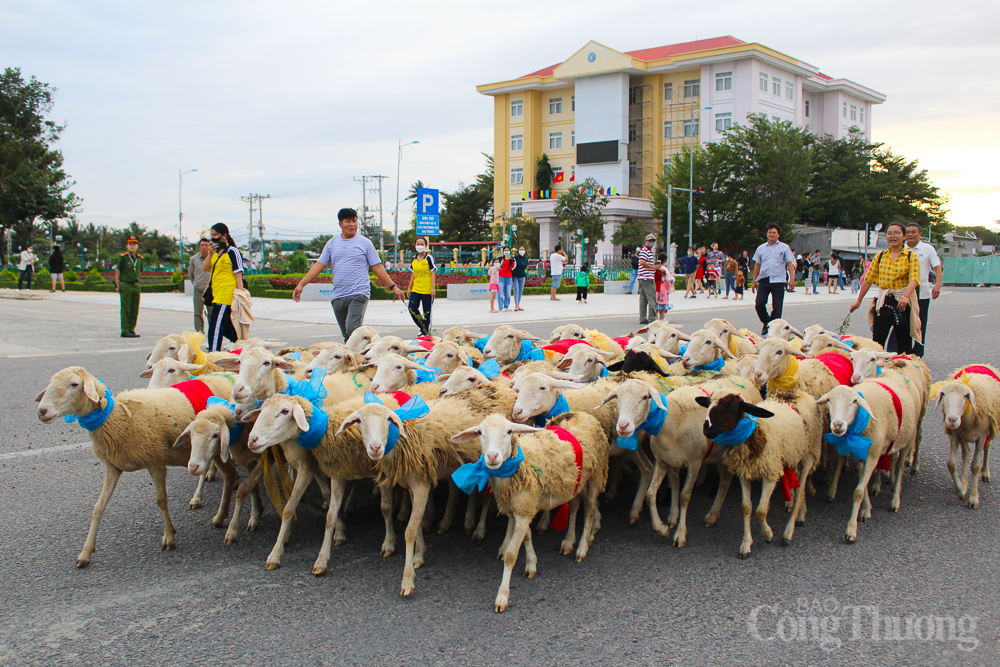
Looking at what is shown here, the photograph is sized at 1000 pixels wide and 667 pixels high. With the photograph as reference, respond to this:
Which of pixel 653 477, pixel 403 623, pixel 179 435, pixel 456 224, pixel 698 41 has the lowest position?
pixel 403 623

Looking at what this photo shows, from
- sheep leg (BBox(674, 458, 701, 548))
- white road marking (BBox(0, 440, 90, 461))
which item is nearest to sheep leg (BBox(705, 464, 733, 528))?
sheep leg (BBox(674, 458, 701, 548))

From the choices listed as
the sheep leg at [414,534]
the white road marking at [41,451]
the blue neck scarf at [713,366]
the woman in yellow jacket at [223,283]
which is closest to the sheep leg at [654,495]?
the sheep leg at [414,534]

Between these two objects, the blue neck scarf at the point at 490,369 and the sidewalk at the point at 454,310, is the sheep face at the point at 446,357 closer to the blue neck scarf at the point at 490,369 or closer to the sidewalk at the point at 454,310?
the blue neck scarf at the point at 490,369

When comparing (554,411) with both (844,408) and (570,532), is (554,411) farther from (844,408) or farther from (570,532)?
(844,408)

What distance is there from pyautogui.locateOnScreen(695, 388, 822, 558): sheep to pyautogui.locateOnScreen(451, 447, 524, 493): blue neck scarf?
3.92ft

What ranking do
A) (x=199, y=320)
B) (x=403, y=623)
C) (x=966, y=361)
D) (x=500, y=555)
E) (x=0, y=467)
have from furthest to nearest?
(x=199, y=320), (x=966, y=361), (x=0, y=467), (x=500, y=555), (x=403, y=623)

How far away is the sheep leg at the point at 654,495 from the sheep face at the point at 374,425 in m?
1.62

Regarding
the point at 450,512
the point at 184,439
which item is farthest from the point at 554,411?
the point at 184,439

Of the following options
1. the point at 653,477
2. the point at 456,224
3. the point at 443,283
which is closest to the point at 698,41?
the point at 456,224

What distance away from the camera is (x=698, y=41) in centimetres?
6875

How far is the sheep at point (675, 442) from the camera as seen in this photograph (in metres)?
4.16

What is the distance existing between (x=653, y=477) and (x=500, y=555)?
114 centimetres

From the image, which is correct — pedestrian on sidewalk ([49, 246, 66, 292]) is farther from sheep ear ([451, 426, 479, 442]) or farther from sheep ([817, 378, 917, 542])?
sheep ([817, 378, 917, 542])

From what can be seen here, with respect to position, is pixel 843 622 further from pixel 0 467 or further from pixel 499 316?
pixel 499 316
